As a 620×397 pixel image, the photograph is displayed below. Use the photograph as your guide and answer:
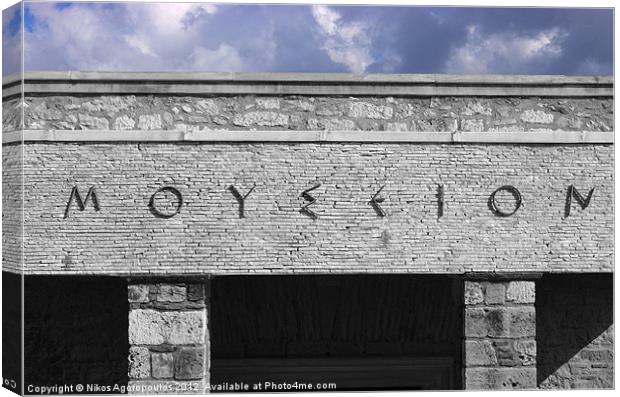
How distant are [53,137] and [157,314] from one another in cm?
170

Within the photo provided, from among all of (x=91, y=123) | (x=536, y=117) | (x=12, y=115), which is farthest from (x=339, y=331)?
(x=12, y=115)

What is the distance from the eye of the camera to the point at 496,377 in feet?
30.2

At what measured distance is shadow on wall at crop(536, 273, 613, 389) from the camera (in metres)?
10.6

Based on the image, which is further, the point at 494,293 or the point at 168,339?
the point at 494,293

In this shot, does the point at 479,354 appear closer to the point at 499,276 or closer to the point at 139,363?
the point at 499,276

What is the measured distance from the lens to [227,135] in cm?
890

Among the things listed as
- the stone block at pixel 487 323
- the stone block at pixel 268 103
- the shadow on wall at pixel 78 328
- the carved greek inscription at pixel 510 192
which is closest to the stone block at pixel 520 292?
the stone block at pixel 487 323

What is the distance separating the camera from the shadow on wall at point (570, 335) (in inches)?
418

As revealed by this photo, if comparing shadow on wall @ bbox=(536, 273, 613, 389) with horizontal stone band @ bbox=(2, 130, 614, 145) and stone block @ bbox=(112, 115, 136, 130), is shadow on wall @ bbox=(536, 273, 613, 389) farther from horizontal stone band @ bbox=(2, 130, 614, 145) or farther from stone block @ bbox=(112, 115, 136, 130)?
stone block @ bbox=(112, 115, 136, 130)

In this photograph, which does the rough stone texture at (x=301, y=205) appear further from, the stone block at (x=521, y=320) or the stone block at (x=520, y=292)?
the stone block at (x=521, y=320)

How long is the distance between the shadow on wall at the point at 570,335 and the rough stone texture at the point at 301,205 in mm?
1613

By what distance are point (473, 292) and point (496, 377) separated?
2.55ft

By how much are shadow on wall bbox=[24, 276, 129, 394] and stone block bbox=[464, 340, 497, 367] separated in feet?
10.9

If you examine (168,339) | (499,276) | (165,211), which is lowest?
(168,339)
